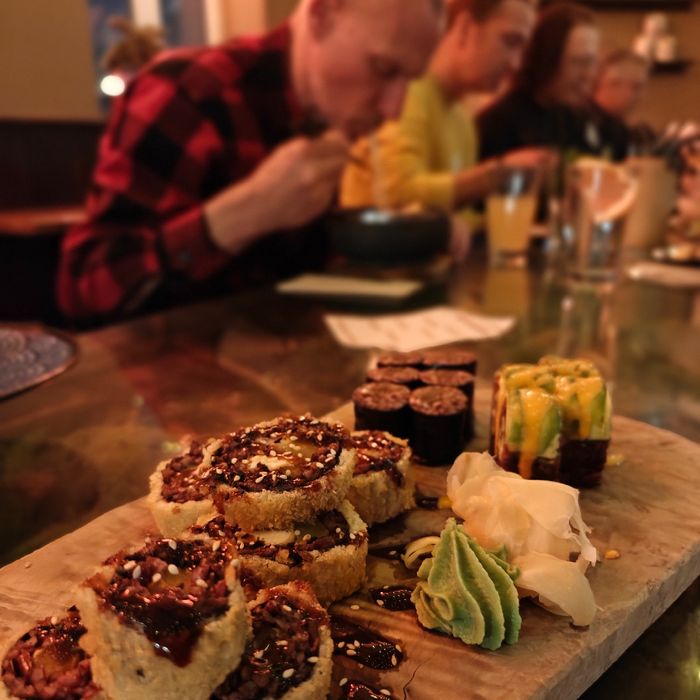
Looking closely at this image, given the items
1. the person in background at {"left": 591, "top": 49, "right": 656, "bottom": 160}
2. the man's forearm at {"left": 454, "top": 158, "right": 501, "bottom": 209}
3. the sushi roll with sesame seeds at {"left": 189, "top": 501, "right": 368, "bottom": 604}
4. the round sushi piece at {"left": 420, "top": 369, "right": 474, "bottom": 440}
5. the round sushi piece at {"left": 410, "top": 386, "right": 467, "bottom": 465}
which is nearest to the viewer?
the sushi roll with sesame seeds at {"left": 189, "top": 501, "right": 368, "bottom": 604}

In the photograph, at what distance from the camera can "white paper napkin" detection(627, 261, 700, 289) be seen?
2.78m

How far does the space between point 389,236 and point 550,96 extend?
319 cm

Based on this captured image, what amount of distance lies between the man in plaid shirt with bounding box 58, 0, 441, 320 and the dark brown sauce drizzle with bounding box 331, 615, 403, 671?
2.02 meters

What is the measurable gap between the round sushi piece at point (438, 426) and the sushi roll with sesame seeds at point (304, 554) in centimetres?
37

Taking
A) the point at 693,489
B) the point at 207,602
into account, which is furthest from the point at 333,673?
the point at 693,489

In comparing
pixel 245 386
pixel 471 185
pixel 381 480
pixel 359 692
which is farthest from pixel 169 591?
pixel 471 185

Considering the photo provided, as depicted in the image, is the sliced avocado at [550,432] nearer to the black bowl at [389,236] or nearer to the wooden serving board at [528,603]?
the wooden serving board at [528,603]

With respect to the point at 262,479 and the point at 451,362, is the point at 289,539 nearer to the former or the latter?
the point at 262,479

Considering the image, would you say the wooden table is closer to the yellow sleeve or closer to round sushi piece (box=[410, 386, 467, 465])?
round sushi piece (box=[410, 386, 467, 465])

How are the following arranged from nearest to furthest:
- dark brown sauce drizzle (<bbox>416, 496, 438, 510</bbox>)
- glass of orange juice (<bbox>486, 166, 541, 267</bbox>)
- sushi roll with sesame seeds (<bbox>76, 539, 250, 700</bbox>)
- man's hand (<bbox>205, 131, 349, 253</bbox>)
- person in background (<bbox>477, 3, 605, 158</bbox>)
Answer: sushi roll with sesame seeds (<bbox>76, 539, 250, 700</bbox>) → dark brown sauce drizzle (<bbox>416, 496, 438, 510</bbox>) → man's hand (<bbox>205, 131, 349, 253</bbox>) → glass of orange juice (<bbox>486, 166, 541, 267</bbox>) → person in background (<bbox>477, 3, 605, 158</bbox>)

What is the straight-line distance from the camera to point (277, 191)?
2.66 m

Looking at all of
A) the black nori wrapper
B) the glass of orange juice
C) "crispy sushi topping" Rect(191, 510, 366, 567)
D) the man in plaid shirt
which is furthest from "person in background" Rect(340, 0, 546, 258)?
"crispy sushi topping" Rect(191, 510, 366, 567)

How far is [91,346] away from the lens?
2.04m

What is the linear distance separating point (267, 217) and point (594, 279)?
1.33 meters
